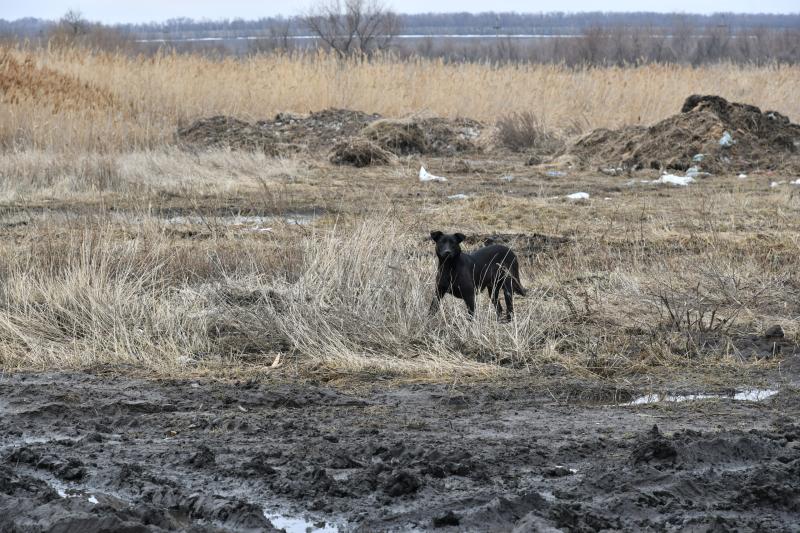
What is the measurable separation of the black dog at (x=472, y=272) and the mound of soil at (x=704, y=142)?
32.6ft

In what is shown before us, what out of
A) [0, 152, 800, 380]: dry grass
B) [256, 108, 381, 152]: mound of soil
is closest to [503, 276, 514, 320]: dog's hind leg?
[0, 152, 800, 380]: dry grass

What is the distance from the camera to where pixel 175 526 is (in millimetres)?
3572

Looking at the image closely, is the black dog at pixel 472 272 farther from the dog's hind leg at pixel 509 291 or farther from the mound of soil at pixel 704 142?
the mound of soil at pixel 704 142

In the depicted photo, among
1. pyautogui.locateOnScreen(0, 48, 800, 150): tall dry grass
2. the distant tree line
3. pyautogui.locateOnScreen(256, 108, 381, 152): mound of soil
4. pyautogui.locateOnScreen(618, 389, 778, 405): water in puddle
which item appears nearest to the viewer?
pyautogui.locateOnScreen(618, 389, 778, 405): water in puddle

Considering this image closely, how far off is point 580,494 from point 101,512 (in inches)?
67.9

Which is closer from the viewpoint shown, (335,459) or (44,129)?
(335,459)

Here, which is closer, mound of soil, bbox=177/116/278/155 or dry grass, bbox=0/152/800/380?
dry grass, bbox=0/152/800/380

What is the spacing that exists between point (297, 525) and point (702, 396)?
2.71m

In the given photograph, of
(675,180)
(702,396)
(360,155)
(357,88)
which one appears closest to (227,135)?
(360,155)

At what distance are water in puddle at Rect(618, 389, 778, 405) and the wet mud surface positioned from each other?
0.09 m

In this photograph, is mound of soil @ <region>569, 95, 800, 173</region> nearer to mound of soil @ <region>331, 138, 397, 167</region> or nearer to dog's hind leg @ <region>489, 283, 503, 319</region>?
mound of soil @ <region>331, 138, 397, 167</region>

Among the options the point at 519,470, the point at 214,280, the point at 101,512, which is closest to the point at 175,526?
the point at 101,512

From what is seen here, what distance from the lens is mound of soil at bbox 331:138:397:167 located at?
17.9 meters

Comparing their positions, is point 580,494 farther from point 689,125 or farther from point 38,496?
point 689,125
